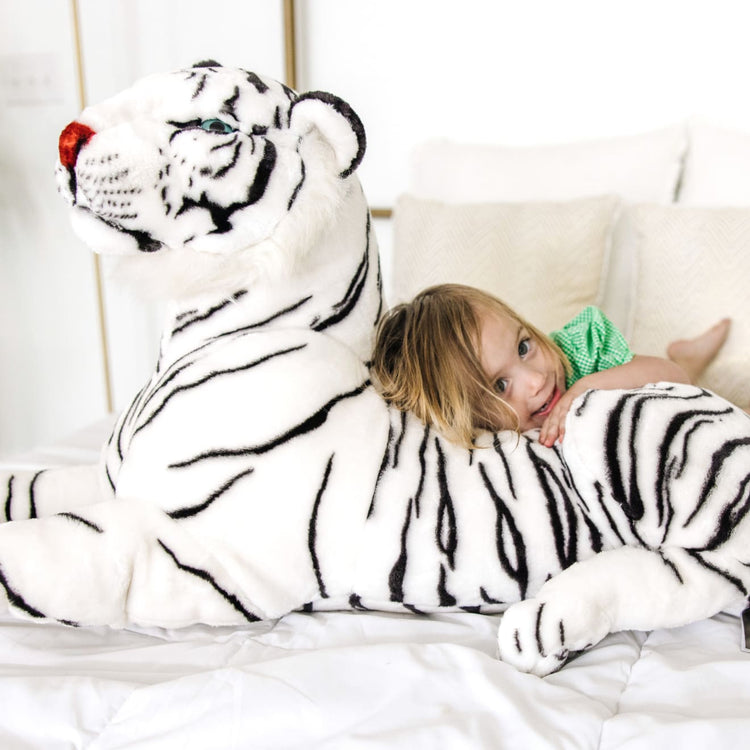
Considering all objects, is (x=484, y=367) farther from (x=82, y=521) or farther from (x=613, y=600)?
(x=82, y=521)

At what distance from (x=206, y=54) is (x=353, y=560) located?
6.18 feet

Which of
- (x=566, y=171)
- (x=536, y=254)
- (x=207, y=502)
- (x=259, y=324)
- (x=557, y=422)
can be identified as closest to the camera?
(x=207, y=502)

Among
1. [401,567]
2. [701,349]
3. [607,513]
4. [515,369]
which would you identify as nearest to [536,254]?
[701,349]

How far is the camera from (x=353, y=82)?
6.99 feet

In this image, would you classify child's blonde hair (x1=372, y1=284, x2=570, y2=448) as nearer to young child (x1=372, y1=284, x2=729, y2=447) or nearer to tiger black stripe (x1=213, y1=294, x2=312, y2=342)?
young child (x1=372, y1=284, x2=729, y2=447)

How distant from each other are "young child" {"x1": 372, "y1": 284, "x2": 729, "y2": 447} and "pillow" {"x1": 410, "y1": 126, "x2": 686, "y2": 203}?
52cm

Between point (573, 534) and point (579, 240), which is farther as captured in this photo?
point (579, 240)

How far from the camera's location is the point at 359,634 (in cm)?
86

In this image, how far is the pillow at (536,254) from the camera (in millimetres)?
1535

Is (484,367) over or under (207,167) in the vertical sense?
under

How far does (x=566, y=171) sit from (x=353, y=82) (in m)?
0.77

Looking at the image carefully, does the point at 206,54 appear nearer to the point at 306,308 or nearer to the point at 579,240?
the point at 579,240

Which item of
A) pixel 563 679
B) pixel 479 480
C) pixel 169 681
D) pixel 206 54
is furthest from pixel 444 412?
pixel 206 54

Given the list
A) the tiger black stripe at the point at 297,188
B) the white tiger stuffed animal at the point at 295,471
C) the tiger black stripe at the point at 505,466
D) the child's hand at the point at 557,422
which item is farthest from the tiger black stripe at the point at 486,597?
the tiger black stripe at the point at 297,188
